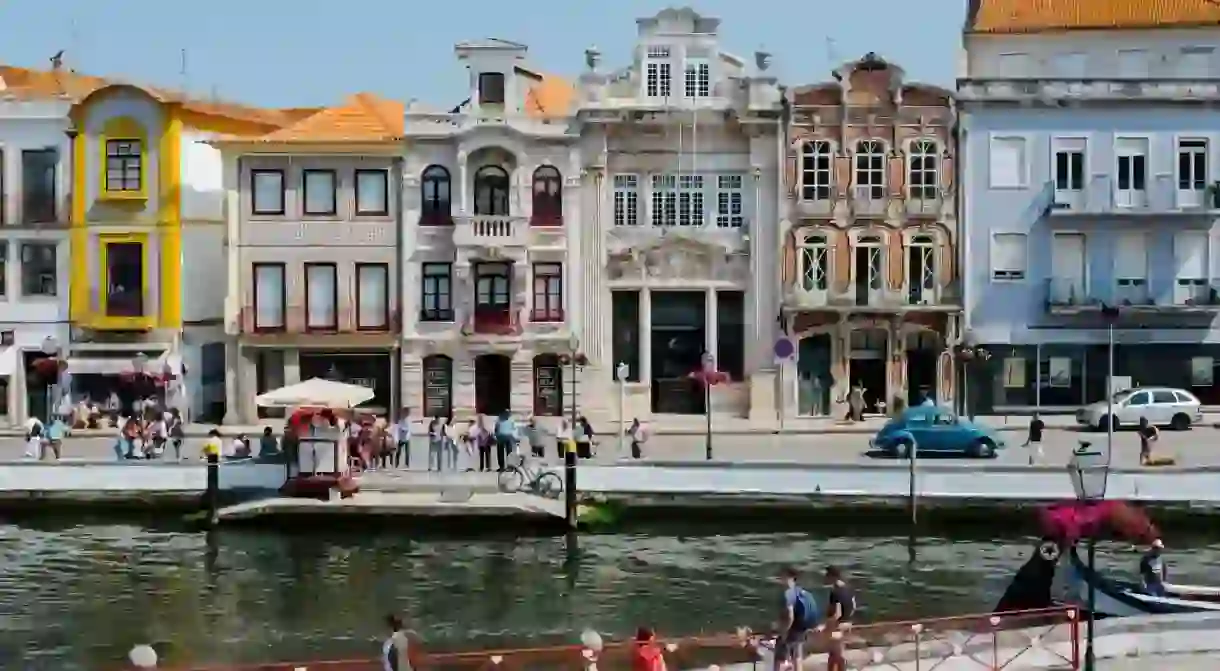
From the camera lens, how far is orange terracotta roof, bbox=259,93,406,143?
2094 inches

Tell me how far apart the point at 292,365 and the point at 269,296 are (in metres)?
2.29

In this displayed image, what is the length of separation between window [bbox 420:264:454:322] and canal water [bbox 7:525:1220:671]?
58.4 ft

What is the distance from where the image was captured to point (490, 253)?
174 feet

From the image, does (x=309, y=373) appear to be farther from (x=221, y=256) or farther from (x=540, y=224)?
(x=540, y=224)

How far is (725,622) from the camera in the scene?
27812 millimetres

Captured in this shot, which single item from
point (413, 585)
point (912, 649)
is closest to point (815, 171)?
point (413, 585)

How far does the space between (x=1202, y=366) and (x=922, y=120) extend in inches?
446

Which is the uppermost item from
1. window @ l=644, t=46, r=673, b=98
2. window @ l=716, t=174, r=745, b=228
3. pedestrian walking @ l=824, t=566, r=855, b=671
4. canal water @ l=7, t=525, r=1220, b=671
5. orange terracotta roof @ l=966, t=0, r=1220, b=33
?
orange terracotta roof @ l=966, t=0, r=1220, b=33

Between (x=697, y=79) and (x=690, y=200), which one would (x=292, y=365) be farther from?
(x=697, y=79)

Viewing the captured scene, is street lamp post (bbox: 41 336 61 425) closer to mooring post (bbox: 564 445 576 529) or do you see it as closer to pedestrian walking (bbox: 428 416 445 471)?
pedestrian walking (bbox: 428 416 445 471)

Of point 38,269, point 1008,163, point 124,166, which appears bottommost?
point 38,269

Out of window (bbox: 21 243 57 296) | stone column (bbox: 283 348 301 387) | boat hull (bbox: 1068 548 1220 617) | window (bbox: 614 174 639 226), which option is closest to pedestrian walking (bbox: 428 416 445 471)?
stone column (bbox: 283 348 301 387)

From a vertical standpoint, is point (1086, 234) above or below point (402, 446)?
above

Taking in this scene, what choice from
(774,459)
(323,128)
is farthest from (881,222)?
(323,128)
